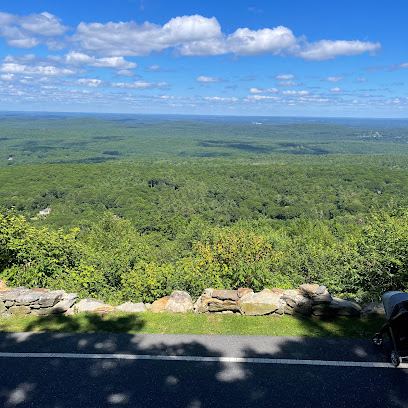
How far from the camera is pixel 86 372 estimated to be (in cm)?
687

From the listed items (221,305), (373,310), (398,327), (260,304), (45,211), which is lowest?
(45,211)

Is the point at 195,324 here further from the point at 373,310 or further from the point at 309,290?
the point at 373,310

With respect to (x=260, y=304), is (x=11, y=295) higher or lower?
lower

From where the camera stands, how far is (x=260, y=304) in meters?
9.45

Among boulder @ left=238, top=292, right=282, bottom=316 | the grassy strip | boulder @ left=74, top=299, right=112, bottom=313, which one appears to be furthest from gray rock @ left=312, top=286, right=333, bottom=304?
boulder @ left=74, top=299, right=112, bottom=313

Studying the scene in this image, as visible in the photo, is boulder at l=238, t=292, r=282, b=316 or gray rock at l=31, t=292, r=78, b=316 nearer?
boulder at l=238, t=292, r=282, b=316

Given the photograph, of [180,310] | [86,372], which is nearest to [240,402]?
[86,372]

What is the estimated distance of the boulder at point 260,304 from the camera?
30.7 ft

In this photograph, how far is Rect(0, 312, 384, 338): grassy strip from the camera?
8422 mm

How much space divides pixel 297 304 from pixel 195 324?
305 cm

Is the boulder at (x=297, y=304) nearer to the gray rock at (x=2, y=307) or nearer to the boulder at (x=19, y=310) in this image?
the boulder at (x=19, y=310)

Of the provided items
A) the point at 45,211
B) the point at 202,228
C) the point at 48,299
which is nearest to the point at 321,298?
the point at 48,299

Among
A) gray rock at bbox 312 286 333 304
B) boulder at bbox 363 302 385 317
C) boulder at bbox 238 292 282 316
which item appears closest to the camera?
boulder at bbox 363 302 385 317

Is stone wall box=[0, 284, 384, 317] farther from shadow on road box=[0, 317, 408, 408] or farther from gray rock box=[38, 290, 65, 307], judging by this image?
shadow on road box=[0, 317, 408, 408]
